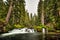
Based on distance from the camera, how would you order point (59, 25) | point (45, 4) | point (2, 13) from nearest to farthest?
point (59, 25)
point (2, 13)
point (45, 4)

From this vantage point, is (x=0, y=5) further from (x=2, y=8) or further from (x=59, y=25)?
(x=59, y=25)

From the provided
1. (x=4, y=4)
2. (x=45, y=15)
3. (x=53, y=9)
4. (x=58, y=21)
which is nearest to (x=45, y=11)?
(x=45, y=15)

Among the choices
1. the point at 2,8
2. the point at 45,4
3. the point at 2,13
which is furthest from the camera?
the point at 45,4

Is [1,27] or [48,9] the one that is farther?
[48,9]

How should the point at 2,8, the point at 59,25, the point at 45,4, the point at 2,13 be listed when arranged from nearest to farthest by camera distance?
the point at 59,25, the point at 2,13, the point at 2,8, the point at 45,4

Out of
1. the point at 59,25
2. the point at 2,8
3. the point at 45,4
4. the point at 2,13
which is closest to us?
the point at 59,25

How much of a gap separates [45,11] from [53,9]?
6.37 meters

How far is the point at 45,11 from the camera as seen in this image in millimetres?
70125

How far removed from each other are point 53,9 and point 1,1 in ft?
57.9

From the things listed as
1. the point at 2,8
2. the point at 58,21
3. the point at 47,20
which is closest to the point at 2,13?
the point at 2,8

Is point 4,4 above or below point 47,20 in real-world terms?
above

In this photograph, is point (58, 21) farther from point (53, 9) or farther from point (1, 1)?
point (1, 1)

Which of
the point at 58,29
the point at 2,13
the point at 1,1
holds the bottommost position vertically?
the point at 58,29

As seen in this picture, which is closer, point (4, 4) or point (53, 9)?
point (53, 9)
